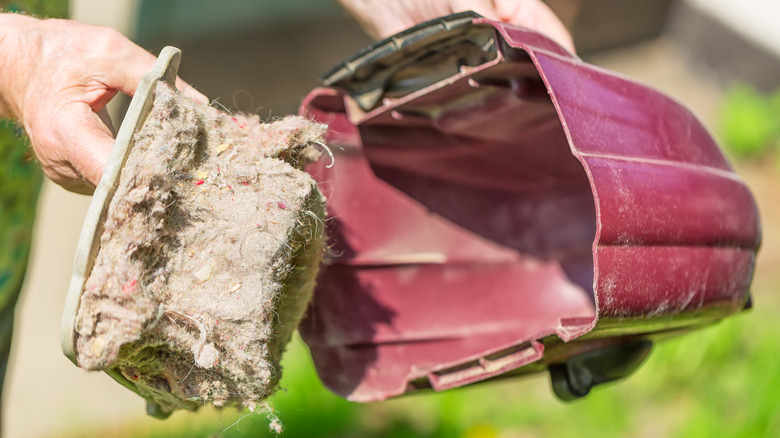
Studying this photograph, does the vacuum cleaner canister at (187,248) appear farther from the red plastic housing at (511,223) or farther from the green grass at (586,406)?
the green grass at (586,406)

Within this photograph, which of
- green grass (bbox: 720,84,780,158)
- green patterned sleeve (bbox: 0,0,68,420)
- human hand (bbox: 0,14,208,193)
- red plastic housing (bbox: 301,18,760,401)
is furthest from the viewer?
green grass (bbox: 720,84,780,158)

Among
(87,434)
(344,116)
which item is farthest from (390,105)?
(87,434)

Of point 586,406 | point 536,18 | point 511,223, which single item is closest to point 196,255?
point 536,18

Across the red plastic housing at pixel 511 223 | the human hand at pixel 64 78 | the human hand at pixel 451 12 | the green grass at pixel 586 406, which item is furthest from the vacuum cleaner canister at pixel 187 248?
the green grass at pixel 586 406

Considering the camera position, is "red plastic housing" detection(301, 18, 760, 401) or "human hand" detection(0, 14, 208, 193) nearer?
"human hand" detection(0, 14, 208, 193)

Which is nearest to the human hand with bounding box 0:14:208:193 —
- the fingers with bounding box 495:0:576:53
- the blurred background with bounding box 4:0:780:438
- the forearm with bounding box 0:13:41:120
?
the forearm with bounding box 0:13:41:120

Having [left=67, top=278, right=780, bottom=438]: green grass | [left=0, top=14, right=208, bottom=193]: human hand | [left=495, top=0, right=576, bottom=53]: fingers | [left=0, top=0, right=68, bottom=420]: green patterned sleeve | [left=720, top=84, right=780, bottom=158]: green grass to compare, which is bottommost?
[left=67, top=278, right=780, bottom=438]: green grass

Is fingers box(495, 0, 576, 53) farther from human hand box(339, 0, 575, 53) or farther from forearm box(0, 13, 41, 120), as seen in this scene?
forearm box(0, 13, 41, 120)

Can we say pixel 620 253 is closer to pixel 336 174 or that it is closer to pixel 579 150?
pixel 579 150
